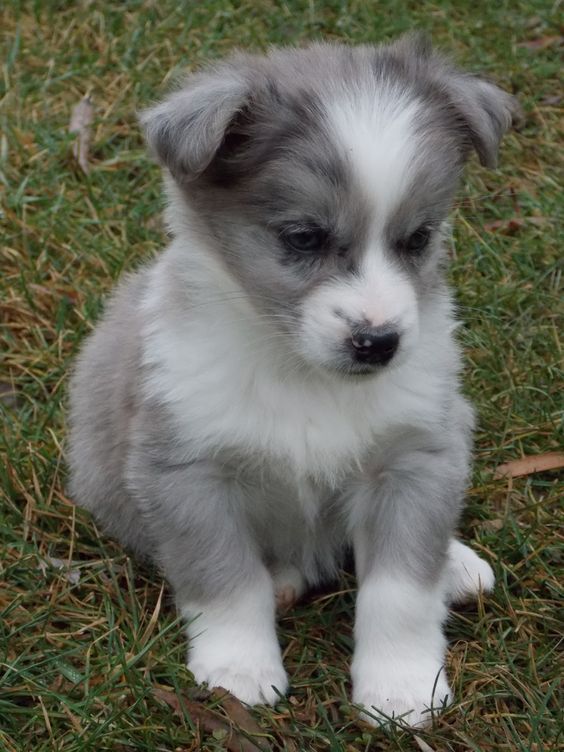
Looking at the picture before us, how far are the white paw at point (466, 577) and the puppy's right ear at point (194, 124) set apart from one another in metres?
1.68

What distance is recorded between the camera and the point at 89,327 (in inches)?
224

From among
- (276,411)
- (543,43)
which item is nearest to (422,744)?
(276,411)

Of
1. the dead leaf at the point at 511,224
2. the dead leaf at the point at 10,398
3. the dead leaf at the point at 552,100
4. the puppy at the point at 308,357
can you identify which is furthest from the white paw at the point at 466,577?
the dead leaf at the point at 552,100

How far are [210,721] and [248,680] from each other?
0.20m

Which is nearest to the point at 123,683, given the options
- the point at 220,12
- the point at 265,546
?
the point at 265,546

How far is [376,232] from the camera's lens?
11.9ft

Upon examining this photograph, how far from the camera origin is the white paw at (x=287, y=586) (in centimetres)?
436

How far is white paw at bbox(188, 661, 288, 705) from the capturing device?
12.6 ft

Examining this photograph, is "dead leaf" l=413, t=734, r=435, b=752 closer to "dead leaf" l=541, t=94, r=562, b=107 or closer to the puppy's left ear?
the puppy's left ear

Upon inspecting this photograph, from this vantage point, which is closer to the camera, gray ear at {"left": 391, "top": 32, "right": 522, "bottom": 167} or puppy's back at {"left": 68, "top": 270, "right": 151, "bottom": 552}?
gray ear at {"left": 391, "top": 32, "right": 522, "bottom": 167}

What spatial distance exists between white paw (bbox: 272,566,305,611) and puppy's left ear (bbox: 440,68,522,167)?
1.65 meters

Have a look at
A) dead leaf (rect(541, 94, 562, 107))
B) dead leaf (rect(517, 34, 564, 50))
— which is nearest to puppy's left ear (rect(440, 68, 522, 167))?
dead leaf (rect(541, 94, 562, 107))

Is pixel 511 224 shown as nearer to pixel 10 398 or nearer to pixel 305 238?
pixel 10 398

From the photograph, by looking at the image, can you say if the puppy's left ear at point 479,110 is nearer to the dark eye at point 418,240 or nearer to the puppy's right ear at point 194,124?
the dark eye at point 418,240
